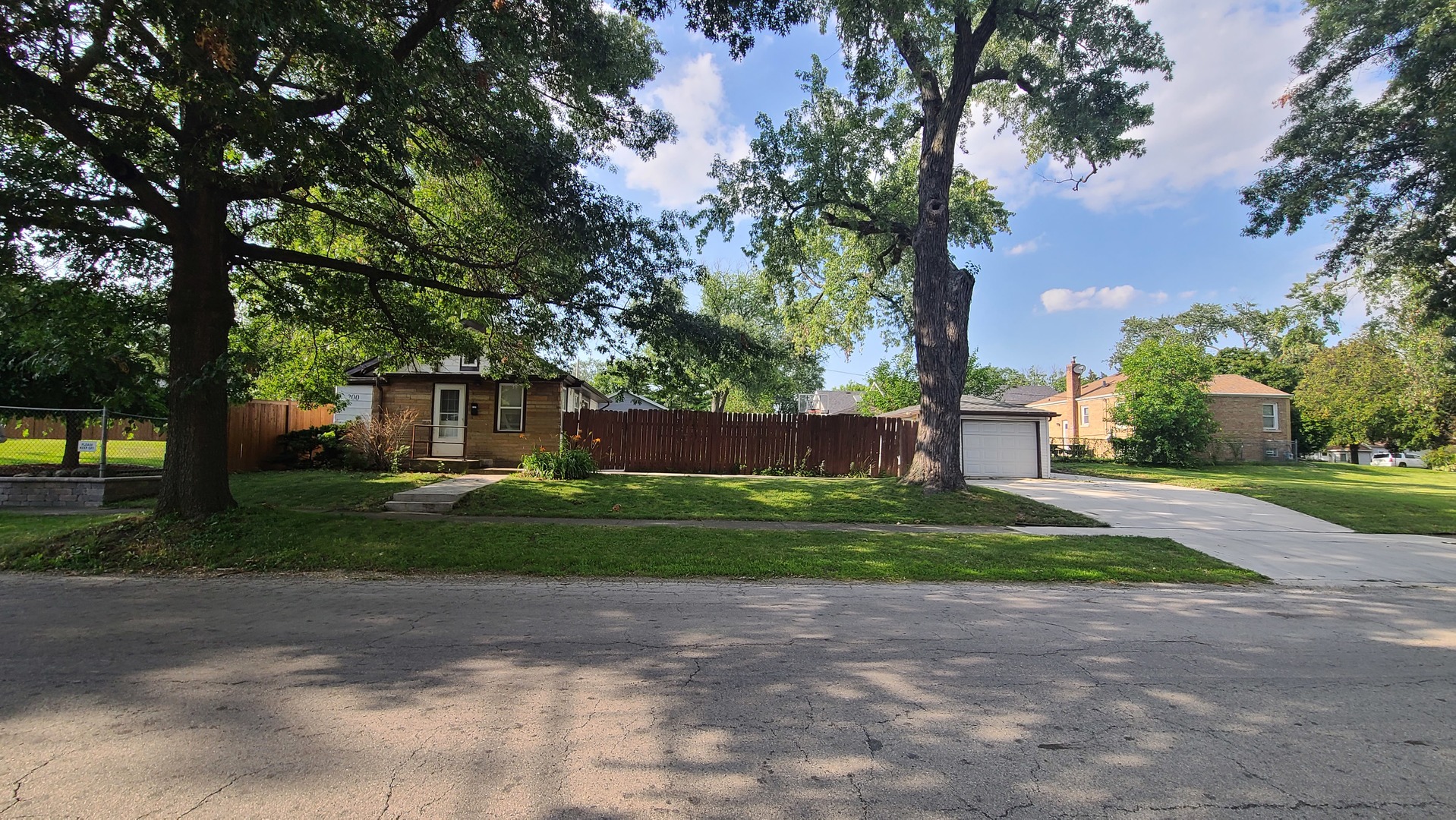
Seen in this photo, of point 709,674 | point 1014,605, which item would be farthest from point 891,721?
point 1014,605

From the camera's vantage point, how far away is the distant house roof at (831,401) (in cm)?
5684

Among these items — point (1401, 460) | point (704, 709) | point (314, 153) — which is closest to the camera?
point (704, 709)

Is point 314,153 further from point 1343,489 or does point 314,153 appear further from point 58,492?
point 1343,489

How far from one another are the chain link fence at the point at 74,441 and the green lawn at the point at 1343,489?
23818 mm

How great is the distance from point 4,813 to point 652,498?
34.4 ft

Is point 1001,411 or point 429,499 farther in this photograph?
point 1001,411

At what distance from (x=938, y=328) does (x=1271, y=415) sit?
35.5 metres

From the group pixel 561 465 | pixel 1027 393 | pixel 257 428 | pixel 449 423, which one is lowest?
pixel 561 465

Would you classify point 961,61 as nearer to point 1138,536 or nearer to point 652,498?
point 1138,536

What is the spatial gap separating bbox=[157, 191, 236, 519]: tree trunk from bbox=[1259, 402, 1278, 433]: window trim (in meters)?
47.8

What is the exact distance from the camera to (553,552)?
825 centimetres

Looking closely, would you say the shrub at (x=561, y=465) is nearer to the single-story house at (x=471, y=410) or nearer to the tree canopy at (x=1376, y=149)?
the single-story house at (x=471, y=410)

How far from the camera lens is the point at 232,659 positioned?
14.4 feet

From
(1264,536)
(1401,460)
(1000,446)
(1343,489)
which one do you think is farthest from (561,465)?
(1401,460)
